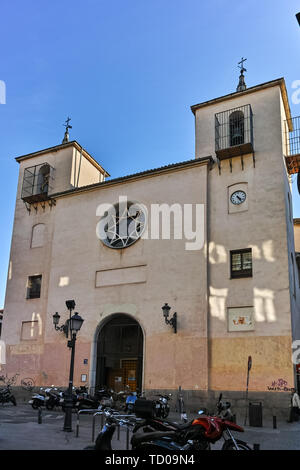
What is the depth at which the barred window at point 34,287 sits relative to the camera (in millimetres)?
24492

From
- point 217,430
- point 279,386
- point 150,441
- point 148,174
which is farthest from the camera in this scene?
point 148,174

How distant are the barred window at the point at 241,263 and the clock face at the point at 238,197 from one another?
2233 millimetres

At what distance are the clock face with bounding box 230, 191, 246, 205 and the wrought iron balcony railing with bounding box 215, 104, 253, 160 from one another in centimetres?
178

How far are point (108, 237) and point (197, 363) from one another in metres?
7.75

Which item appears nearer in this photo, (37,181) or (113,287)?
(113,287)

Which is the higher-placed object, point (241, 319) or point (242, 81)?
point (242, 81)

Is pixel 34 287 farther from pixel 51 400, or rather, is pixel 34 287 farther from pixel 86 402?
pixel 86 402

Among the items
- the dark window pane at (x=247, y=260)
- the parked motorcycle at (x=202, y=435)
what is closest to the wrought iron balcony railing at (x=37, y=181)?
the dark window pane at (x=247, y=260)

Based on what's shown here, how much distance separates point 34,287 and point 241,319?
11823 mm

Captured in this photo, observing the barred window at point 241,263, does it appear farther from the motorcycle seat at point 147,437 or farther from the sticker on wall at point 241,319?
the motorcycle seat at point 147,437

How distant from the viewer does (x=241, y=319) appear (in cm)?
1841

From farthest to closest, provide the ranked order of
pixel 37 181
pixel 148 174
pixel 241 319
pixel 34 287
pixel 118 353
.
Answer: pixel 37 181 < pixel 34 287 < pixel 148 174 < pixel 118 353 < pixel 241 319

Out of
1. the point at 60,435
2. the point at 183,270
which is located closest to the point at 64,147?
the point at 183,270
